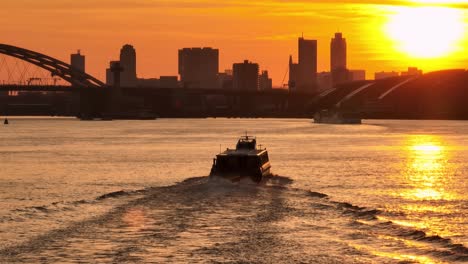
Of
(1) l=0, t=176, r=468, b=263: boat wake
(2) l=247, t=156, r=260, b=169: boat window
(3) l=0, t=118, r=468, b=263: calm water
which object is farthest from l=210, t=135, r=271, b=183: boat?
(1) l=0, t=176, r=468, b=263: boat wake

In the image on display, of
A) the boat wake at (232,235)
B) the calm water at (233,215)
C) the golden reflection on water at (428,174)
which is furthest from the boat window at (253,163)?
the golden reflection on water at (428,174)

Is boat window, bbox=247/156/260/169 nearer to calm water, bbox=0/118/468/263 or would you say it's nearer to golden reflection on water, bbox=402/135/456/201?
calm water, bbox=0/118/468/263

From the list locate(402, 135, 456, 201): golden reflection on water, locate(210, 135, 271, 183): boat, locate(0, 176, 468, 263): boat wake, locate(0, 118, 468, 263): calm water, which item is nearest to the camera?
locate(0, 176, 468, 263): boat wake

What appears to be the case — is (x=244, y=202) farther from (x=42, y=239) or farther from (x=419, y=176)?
(x=419, y=176)

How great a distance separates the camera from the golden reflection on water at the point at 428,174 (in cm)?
6019

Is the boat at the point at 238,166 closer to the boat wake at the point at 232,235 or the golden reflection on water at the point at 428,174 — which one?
the boat wake at the point at 232,235

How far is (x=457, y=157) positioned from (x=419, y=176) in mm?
31478

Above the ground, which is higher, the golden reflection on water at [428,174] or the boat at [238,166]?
the boat at [238,166]

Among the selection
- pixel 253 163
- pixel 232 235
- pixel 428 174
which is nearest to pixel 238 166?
pixel 253 163

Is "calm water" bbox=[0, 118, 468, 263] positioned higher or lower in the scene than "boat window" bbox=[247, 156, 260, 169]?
lower

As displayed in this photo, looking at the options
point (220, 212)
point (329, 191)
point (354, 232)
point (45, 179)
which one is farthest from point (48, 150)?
point (354, 232)

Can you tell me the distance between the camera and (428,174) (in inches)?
3105

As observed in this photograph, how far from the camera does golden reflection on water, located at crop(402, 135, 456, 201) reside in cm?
6019

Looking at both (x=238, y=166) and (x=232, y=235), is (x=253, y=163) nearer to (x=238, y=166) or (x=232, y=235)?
(x=238, y=166)
